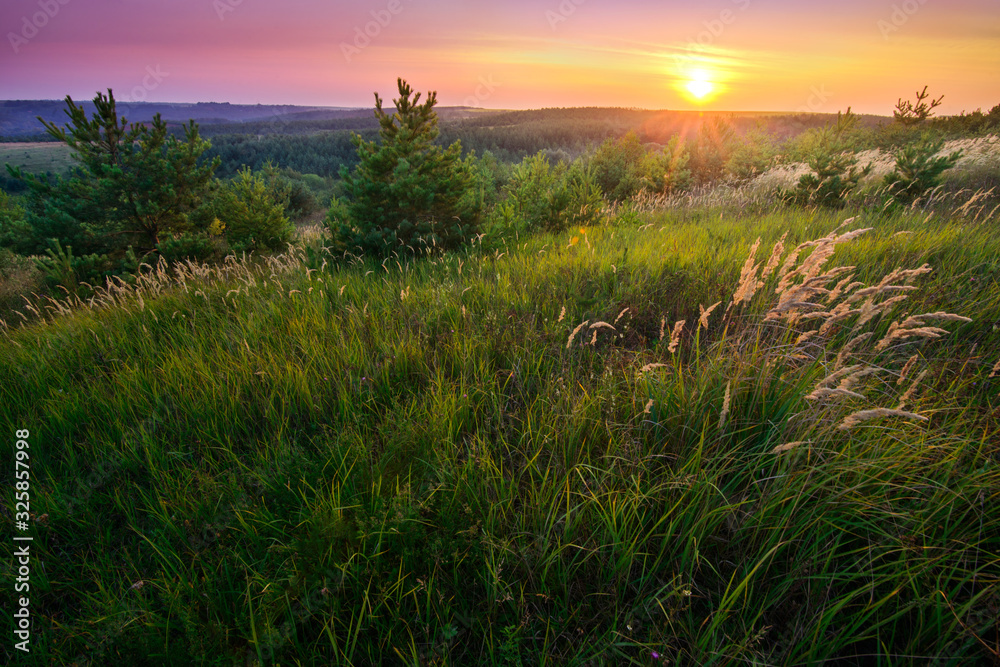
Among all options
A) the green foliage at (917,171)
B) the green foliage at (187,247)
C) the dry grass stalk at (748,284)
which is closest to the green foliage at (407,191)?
the dry grass stalk at (748,284)

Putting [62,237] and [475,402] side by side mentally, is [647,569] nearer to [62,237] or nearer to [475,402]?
[475,402]

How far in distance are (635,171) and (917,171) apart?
10158 millimetres

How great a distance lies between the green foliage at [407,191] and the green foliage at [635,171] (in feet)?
30.8

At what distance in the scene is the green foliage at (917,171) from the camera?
619cm

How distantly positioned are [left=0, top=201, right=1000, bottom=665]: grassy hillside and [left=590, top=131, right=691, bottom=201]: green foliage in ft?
43.7

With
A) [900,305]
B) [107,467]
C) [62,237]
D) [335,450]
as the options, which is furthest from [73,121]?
[900,305]

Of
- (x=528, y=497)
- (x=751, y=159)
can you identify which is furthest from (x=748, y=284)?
(x=751, y=159)

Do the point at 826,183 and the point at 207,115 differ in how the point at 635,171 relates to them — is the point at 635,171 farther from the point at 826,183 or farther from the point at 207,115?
the point at 207,115

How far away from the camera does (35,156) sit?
3120 inches

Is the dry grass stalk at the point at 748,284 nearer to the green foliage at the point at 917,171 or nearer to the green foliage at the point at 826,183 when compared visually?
the green foliage at the point at 826,183

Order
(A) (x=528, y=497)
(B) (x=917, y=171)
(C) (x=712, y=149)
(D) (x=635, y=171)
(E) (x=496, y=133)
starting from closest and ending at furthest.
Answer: (A) (x=528, y=497)
(B) (x=917, y=171)
(D) (x=635, y=171)
(C) (x=712, y=149)
(E) (x=496, y=133)

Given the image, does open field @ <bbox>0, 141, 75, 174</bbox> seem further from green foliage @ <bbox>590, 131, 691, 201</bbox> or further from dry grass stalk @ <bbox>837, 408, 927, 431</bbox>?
dry grass stalk @ <bbox>837, 408, 927, 431</bbox>

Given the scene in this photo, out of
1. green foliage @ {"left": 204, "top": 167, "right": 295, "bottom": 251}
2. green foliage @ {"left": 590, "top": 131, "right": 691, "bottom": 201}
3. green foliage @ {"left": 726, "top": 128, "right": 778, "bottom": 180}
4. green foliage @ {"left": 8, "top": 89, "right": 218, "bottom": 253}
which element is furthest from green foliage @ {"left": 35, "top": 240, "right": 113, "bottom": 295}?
green foliage @ {"left": 726, "top": 128, "right": 778, "bottom": 180}

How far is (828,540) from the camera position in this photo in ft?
4.33
